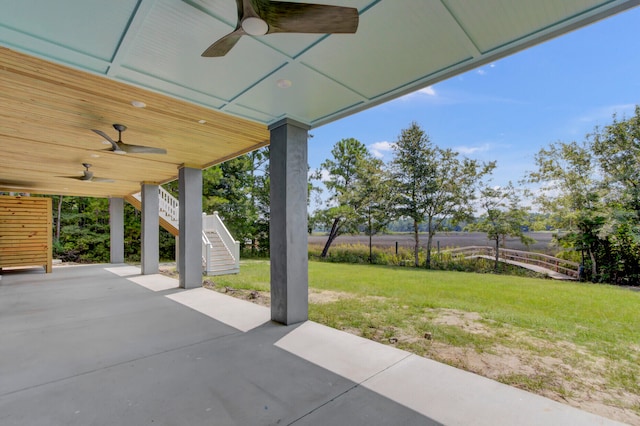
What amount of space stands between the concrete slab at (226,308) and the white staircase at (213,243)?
3.27 m

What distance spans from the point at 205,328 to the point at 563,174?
11900 mm

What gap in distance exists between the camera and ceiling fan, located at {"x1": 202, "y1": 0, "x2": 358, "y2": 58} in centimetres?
156

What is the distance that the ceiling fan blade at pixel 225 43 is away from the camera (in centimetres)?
182

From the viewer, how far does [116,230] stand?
12164 mm

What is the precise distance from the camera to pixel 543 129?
10.4 m

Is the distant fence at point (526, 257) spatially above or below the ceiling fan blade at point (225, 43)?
below

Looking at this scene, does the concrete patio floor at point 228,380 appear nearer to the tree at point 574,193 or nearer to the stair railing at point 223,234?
the stair railing at point 223,234

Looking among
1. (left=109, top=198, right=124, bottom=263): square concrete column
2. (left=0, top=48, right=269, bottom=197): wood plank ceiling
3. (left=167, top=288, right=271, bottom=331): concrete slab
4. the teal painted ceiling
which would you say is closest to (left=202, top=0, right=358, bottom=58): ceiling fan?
the teal painted ceiling

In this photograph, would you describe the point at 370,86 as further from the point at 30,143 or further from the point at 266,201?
the point at 266,201

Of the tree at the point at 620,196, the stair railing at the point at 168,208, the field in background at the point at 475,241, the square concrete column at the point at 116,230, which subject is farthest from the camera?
the square concrete column at the point at 116,230

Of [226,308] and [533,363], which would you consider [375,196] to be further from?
[533,363]

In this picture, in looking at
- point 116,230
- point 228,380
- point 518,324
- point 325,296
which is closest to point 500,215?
point 518,324

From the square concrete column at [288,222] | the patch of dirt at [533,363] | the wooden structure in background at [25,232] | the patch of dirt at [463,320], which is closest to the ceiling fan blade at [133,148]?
the square concrete column at [288,222]

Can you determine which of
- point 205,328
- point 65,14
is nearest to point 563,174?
point 205,328
